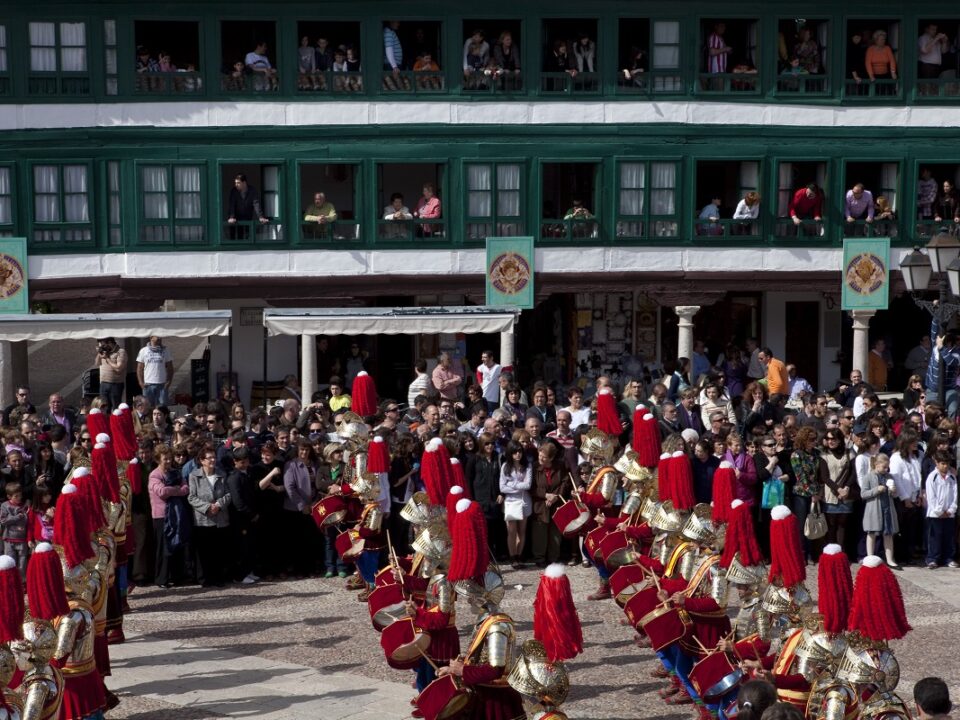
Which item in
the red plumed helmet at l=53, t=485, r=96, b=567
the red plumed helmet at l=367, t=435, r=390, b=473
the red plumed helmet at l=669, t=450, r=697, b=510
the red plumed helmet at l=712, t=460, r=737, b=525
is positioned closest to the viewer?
the red plumed helmet at l=53, t=485, r=96, b=567

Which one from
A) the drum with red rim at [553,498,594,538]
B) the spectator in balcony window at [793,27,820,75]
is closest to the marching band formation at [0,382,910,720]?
the drum with red rim at [553,498,594,538]

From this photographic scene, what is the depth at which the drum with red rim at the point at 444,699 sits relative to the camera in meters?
10.8

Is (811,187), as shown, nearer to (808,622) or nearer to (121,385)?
(121,385)

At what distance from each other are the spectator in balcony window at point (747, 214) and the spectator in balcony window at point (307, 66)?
25.8 feet

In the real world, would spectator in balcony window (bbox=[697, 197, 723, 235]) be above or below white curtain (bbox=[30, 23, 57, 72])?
below

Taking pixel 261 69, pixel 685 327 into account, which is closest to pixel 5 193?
pixel 261 69

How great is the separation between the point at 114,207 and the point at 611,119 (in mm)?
8912

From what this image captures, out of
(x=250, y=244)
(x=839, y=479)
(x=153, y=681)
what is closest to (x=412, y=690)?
(x=153, y=681)

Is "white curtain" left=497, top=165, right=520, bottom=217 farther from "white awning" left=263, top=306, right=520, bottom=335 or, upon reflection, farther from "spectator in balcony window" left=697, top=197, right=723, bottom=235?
"white awning" left=263, top=306, right=520, bottom=335


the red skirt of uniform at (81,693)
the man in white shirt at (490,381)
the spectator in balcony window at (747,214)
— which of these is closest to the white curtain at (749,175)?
the spectator in balcony window at (747,214)

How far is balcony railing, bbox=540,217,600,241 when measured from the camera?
27484 mm

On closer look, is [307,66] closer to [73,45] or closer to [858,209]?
→ [73,45]

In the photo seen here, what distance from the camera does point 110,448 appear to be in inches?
573

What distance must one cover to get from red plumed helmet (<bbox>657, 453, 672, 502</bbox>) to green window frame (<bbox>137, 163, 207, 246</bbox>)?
1495 centimetres
